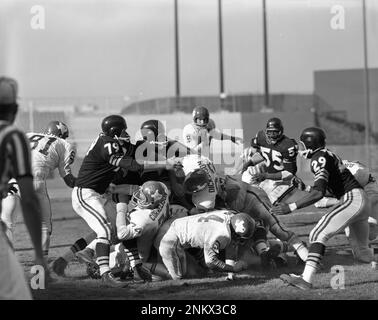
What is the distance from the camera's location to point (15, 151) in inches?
146

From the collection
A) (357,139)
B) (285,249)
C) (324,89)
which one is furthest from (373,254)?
(324,89)

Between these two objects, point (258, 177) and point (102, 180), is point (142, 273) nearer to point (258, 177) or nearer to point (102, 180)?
point (102, 180)

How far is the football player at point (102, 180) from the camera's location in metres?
6.53

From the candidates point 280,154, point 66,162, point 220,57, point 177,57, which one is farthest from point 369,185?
point 177,57

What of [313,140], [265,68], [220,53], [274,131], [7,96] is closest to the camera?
[7,96]

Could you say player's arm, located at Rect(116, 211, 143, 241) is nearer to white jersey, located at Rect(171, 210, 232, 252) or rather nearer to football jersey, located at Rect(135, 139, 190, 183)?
white jersey, located at Rect(171, 210, 232, 252)

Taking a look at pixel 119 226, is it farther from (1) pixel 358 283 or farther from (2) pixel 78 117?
(2) pixel 78 117

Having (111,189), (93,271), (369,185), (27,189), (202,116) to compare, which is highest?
(202,116)

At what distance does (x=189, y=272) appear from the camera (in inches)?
268

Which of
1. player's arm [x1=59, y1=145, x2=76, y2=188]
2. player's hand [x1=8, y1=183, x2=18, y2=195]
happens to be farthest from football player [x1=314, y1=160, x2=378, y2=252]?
player's hand [x1=8, y1=183, x2=18, y2=195]

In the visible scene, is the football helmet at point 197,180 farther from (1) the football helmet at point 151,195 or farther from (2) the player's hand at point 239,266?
(2) the player's hand at point 239,266

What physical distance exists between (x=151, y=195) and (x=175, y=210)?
608 millimetres

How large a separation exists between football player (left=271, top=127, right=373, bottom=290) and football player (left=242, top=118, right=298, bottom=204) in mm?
2402

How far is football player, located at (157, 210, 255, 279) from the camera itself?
642 centimetres
